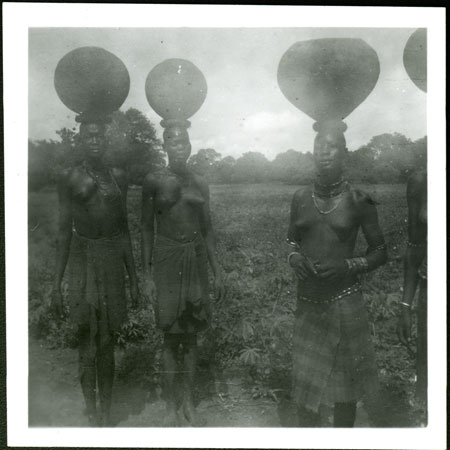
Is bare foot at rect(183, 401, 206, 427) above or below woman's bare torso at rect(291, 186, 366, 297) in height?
below

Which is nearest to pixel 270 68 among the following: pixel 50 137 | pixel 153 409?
pixel 50 137

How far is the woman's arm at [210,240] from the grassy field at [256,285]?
36 millimetres

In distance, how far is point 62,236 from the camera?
3410 mm

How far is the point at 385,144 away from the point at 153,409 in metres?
2.05

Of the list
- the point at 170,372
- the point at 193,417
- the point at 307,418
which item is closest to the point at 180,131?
the point at 170,372

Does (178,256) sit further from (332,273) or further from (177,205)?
(332,273)

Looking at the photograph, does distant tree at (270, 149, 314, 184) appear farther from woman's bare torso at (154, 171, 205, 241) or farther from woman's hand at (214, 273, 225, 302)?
woman's hand at (214, 273, 225, 302)

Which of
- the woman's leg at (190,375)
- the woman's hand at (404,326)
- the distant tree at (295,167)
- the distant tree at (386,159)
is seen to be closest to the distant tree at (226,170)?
the distant tree at (295,167)

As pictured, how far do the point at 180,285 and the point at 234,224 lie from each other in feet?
1.55

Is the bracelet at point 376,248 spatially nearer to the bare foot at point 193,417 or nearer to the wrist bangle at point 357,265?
the wrist bangle at point 357,265

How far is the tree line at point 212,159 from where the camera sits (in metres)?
3.38

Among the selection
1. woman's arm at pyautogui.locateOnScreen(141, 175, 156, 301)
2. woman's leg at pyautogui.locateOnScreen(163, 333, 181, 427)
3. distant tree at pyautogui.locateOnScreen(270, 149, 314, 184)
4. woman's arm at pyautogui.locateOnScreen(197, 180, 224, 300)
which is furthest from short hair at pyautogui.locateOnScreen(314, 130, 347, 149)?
woman's leg at pyautogui.locateOnScreen(163, 333, 181, 427)

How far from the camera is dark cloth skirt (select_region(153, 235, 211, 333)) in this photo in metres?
3.44

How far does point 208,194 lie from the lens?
3.43 m
